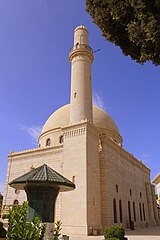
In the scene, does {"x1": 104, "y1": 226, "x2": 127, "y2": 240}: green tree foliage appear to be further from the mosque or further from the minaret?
the minaret

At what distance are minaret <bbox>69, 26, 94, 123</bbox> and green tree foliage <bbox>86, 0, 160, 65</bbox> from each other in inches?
388

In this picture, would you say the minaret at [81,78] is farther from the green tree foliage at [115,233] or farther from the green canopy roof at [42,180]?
the green canopy roof at [42,180]

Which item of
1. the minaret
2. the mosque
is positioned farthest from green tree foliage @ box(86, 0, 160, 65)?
the minaret

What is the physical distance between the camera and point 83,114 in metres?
18.1

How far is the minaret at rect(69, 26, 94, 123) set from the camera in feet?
59.9

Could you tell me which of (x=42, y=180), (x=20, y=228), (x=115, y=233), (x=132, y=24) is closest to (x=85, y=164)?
(x=115, y=233)

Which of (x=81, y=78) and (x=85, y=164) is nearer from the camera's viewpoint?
(x=85, y=164)

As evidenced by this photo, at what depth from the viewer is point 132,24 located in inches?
262

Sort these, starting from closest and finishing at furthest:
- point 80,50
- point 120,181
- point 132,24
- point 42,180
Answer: point 42,180 → point 132,24 → point 80,50 → point 120,181

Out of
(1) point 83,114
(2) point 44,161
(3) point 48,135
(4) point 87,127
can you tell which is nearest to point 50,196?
(4) point 87,127

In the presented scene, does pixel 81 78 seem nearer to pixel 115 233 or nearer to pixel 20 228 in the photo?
pixel 115 233

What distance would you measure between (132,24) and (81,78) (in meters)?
12.6

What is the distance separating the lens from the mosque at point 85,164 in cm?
1506

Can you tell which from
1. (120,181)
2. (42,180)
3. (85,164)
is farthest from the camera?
(120,181)
